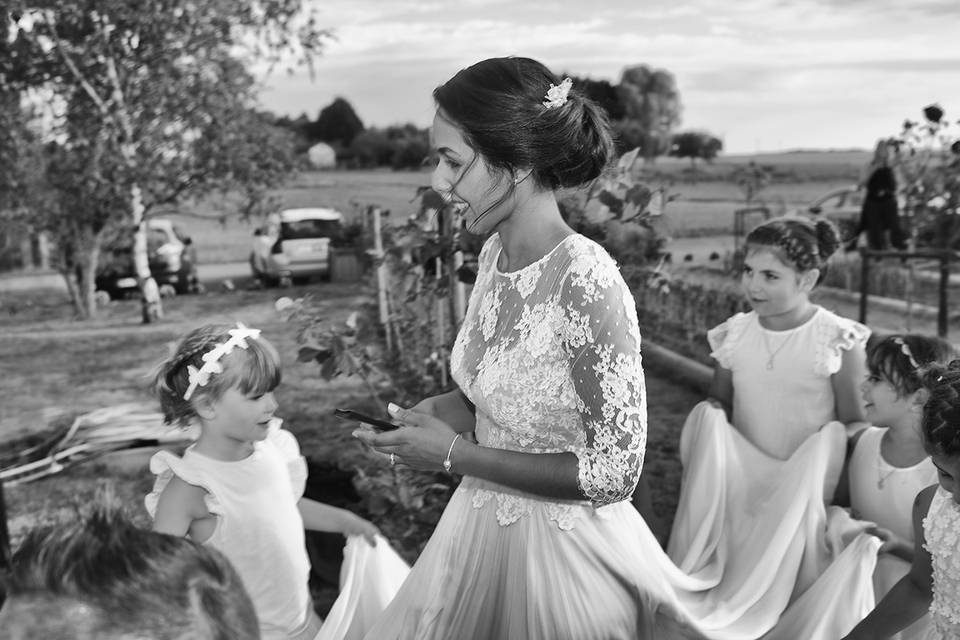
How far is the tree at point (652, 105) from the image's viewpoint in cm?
1412

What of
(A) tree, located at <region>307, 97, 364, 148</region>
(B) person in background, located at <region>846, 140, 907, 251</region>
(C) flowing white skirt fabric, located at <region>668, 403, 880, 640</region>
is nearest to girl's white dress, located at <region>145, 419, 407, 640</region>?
(C) flowing white skirt fabric, located at <region>668, 403, 880, 640</region>

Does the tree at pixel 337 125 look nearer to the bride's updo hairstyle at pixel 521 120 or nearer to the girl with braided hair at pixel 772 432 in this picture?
the girl with braided hair at pixel 772 432

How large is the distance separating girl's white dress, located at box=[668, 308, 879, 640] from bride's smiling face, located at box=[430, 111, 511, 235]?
167 centimetres

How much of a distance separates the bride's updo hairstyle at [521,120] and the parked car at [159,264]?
13.1m

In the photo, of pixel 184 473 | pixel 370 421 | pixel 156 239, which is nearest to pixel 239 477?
pixel 184 473

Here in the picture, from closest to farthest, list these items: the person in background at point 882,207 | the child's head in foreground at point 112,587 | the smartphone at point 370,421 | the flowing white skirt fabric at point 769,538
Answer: the child's head in foreground at point 112,587 → the smartphone at point 370,421 → the flowing white skirt fabric at point 769,538 → the person in background at point 882,207

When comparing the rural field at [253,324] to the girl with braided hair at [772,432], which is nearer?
the girl with braided hair at [772,432]

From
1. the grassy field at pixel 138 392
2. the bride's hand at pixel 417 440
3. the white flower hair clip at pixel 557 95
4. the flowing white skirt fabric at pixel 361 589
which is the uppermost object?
the white flower hair clip at pixel 557 95

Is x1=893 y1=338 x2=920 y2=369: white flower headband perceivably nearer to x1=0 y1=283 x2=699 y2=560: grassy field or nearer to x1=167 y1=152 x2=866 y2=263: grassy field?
x1=0 y1=283 x2=699 y2=560: grassy field

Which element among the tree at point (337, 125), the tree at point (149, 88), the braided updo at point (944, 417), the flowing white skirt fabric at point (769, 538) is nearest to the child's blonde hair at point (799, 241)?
the flowing white skirt fabric at point (769, 538)

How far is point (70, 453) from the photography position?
6.63 metres

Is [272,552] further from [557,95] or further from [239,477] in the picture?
[557,95]

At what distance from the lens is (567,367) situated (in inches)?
72.3

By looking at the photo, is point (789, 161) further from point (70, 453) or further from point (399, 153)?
point (70, 453)
